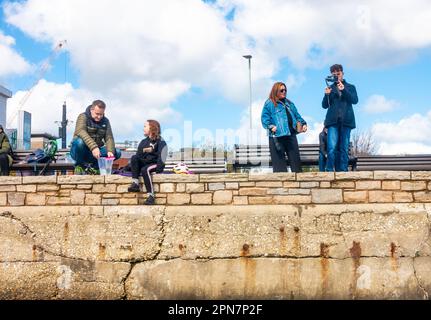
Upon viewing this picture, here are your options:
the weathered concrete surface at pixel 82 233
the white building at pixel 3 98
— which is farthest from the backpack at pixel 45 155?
the white building at pixel 3 98

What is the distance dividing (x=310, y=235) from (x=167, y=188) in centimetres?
174

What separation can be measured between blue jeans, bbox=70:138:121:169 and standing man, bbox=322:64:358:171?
3.26 metres

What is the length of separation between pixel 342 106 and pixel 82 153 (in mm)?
3775

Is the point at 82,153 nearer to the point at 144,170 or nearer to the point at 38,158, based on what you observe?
the point at 144,170

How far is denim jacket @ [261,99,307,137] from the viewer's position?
652cm

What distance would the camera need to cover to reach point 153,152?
19.6 feet

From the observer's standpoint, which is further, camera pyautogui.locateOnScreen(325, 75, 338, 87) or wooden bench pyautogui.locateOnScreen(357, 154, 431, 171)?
wooden bench pyautogui.locateOnScreen(357, 154, 431, 171)

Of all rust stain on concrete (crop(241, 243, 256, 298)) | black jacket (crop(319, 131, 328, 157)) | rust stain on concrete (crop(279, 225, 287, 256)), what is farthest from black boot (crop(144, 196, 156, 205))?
black jacket (crop(319, 131, 328, 157))

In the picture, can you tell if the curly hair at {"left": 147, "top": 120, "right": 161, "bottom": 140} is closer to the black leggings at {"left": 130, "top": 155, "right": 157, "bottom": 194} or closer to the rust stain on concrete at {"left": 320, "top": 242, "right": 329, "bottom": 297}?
the black leggings at {"left": 130, "top": 155, "right": 157, "bottom": 194}

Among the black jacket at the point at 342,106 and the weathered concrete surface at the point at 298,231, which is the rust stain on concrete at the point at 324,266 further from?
the black jacket at the point at 342,106

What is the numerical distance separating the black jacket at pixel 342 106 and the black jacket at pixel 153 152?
2561mm

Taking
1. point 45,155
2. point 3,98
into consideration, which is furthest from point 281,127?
point 3,98

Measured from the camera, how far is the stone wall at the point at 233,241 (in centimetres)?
538
